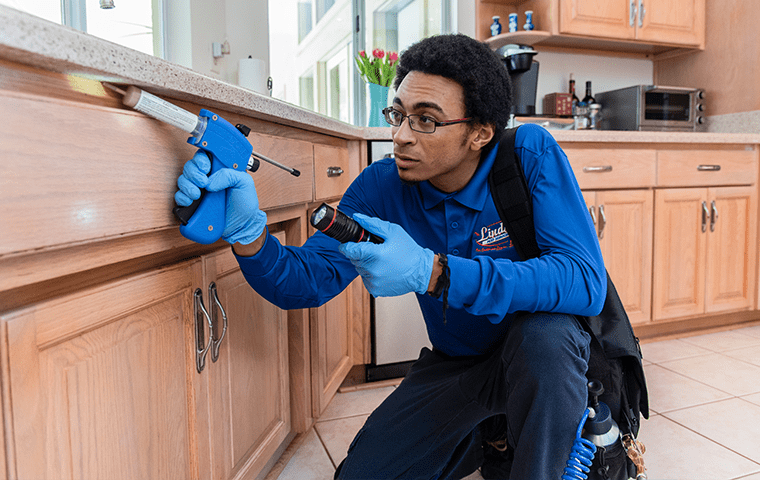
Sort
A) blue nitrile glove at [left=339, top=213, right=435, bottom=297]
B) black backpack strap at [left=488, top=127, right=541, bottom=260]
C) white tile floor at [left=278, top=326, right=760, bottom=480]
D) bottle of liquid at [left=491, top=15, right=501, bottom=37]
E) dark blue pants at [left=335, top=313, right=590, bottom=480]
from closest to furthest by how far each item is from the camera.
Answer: blue nitrile glove at [left=339, top=213, right=435, bottom=297] → dark blue pants at [left=335, top=313, right=590, bottom=480] → black backpack strap at [left=488, top=127, right=541, bottom=260] → white tile floor at [left=278, top=326, right=760, bottom=480] → bottle of liquid at [left=491, top=15, right=501, bottom=37]

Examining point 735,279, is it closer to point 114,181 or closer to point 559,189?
point 559,189

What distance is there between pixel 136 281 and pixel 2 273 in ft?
0.67

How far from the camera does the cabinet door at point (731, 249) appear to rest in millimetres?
2436

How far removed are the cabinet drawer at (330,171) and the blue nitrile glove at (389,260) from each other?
58cm

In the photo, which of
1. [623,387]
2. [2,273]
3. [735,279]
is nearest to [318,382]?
[623,387]

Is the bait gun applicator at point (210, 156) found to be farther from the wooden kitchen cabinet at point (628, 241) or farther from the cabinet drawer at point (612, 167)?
the wooden kitchen cabinet at point (628, 241)

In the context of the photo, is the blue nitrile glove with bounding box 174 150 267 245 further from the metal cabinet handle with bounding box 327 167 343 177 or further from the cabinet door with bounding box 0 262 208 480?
the metal cabinet handle with bounding box 327 167 343 177

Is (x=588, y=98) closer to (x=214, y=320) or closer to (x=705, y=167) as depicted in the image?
(x=705, y=167)

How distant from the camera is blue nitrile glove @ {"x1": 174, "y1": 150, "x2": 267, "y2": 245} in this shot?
0.70m

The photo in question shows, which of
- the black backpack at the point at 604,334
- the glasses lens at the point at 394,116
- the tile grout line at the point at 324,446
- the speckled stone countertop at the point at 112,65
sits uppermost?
the glasses lens at the point at 394,116

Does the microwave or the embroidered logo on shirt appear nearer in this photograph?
the embroidered logo on shirt

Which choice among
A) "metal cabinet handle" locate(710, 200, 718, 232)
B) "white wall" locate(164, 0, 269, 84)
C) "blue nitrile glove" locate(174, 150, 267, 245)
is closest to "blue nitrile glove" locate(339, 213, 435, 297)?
"blue nitrile glove" locate(174, 150, 267, 245)

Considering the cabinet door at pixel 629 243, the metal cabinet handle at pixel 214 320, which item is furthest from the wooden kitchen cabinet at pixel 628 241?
the metal cabinet handle at pixel 214 320

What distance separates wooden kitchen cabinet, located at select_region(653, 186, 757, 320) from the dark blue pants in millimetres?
1531
